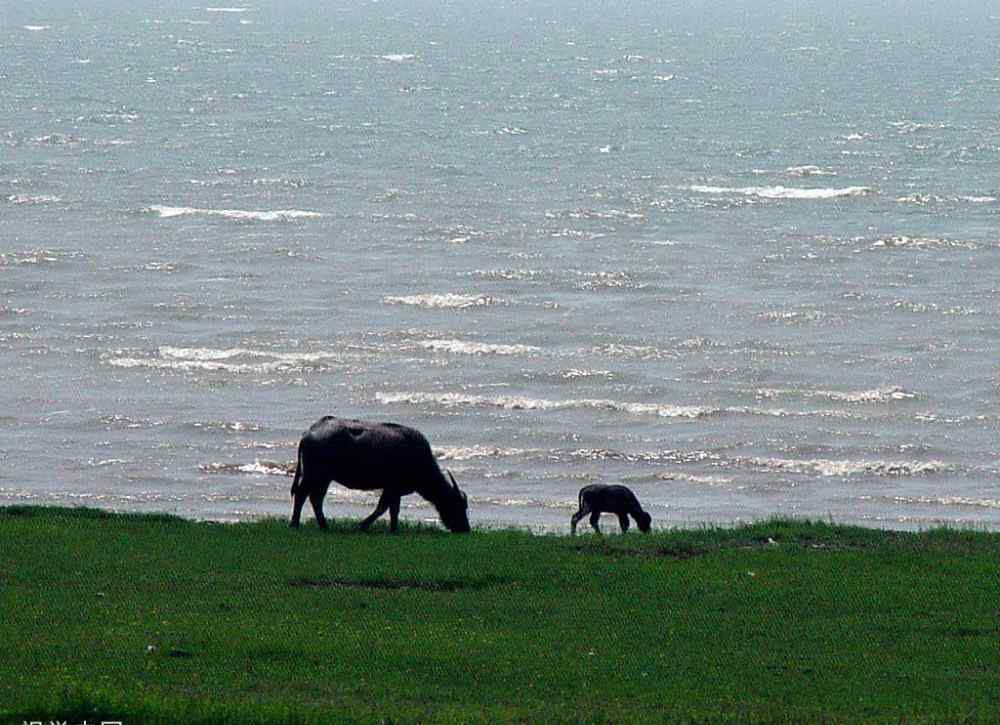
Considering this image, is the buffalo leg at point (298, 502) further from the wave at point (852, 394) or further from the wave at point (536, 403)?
the wave at point (852, 394)

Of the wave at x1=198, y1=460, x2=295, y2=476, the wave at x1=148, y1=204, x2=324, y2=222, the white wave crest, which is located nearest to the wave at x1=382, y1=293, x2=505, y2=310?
the white wave crest

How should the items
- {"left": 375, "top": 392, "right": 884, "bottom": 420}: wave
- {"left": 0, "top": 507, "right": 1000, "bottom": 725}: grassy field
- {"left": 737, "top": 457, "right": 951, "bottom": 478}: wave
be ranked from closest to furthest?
{"left": 0, "top": 507, "right": 1000, "bottom": 725}: grassy field, {"left": 737, "top": 457, "right": 951, "bottom": 478}: wave, {"left": 375, "top": 392, "right": 884, "bottom": 420}: wave

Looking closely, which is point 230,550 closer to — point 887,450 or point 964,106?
point 887,450

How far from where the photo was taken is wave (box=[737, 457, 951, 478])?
34.6 metres

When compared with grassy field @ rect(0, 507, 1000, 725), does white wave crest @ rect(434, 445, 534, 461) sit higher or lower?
higher

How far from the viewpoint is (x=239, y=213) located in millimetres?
69000

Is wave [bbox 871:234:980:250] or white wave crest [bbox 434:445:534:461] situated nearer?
white wave crest [bbox 434:445:534:461]

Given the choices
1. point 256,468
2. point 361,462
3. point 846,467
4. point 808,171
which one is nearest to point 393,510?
point 361,462

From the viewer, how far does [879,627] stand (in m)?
16.9

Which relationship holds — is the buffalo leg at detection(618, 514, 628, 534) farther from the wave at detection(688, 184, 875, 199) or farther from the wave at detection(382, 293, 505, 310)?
the wave at detection(688, 184, 875, 199)

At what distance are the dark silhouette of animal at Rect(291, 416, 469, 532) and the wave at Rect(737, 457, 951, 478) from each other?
13451 millimetres

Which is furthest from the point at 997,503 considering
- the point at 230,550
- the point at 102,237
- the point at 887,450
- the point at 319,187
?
the point at 319,187

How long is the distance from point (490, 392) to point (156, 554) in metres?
21.1

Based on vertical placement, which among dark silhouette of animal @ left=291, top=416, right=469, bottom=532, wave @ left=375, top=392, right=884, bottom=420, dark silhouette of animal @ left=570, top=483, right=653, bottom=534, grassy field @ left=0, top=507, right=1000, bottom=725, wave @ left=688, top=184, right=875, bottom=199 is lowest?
grassy field @ left=0, top=507, right=1000, bottom=725
